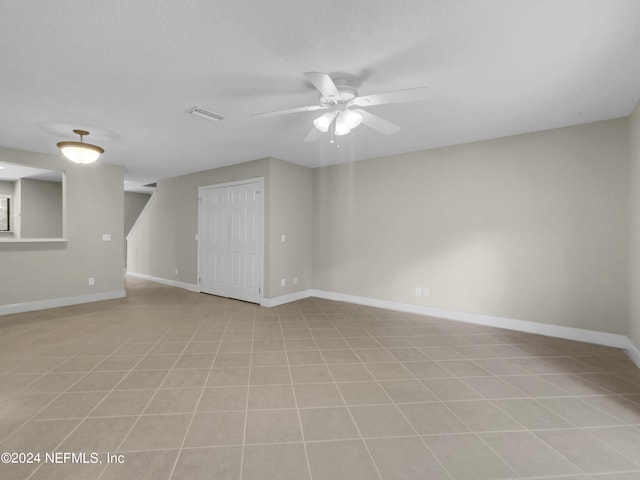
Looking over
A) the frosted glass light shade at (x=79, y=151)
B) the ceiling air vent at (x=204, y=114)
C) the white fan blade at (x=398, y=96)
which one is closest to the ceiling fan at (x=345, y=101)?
the white fan blade at (x=398, y=96)

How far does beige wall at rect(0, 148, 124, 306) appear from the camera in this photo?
14.2ft

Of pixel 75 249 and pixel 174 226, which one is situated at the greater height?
pixel 174 226

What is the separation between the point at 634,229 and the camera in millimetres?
2924

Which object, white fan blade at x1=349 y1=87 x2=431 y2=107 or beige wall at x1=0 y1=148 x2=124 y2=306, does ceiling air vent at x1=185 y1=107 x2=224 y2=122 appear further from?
beige wall at x1=0 y1=148 x2=124 y2=306

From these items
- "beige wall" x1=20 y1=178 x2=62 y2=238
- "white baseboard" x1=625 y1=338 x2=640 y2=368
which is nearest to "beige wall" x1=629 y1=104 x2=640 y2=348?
"white baseboard" x1=625 y1=338 x2=640 y2=368

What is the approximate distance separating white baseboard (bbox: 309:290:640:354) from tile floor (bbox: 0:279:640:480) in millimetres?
163

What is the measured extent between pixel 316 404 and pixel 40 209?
7.56 meters

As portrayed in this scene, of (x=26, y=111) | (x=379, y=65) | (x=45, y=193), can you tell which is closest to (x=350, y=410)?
(x=379, y=65)

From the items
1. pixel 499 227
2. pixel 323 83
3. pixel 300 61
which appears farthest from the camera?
pixel 499 227

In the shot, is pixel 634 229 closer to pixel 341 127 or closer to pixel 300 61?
pixel 341 127

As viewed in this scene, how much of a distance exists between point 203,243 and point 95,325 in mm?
2377

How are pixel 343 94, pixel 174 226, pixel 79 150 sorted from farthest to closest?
1. pixel 174 226
2. pixel 79 150
3. pixel 343 94

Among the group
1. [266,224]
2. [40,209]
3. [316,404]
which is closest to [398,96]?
[316,404]

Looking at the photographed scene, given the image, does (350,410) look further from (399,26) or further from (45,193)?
(45,193)
